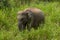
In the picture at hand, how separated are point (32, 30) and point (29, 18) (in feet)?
1.16

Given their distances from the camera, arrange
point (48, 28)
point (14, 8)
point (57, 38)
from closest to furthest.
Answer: point (57, 38) < point (48, 28) < point (14, 8)

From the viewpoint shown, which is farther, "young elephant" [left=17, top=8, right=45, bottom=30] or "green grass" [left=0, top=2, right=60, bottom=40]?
"young elephant" [left=17, top=8, right=45, bottom=30]

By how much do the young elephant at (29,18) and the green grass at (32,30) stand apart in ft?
0.56

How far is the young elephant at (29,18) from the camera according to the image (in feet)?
19.9

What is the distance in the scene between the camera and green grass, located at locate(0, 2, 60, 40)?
19.0 feet

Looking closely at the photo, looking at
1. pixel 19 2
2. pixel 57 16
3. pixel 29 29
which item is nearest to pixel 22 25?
pixel 29 29

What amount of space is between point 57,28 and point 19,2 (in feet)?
8.34

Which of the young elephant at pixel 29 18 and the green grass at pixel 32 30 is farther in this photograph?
the young elephant at pixel 29 18

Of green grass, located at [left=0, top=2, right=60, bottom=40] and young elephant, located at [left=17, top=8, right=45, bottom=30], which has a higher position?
young elephant, located at [left=17, top=8, right=45, bottom=30]

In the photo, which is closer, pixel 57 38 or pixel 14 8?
pixel 57 38

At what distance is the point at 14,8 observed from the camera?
7914 millimetres

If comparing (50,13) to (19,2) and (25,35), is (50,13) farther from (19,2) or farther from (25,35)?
(25,35)

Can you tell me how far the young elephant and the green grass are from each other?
0.17 m

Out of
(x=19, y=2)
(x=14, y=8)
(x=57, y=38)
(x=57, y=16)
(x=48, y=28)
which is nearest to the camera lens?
(x=57, y=38)
